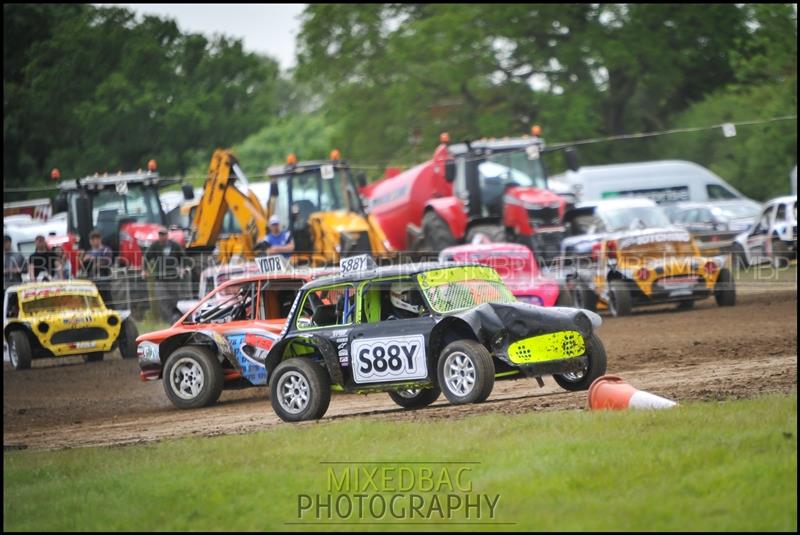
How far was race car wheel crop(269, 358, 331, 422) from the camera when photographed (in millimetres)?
13711

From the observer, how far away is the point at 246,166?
83688 millimetres

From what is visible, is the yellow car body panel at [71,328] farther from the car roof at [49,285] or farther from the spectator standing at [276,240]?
the spectator standing at [276,240]

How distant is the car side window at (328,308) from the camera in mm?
14062

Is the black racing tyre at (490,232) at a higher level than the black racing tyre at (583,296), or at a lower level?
higher

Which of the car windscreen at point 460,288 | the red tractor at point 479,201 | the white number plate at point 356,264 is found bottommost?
the car windscreen at point 460,288

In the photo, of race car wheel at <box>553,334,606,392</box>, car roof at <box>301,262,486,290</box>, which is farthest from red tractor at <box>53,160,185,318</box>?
race car wheel at <box>553,334,606,392</box>

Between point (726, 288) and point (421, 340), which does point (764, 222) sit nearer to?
point (726, 288)

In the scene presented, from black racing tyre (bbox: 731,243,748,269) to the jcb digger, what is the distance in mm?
7657

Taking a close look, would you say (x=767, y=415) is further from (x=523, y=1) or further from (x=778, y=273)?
(x=523, y=1)

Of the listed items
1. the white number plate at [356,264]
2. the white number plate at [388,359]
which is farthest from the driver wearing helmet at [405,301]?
the white number plate at [356,264]

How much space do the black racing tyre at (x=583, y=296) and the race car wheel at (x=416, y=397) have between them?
10400 mm

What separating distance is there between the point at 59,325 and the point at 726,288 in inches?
429

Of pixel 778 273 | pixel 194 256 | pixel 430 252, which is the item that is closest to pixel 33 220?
pixel 194 256

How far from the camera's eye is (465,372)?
13.2 meters
